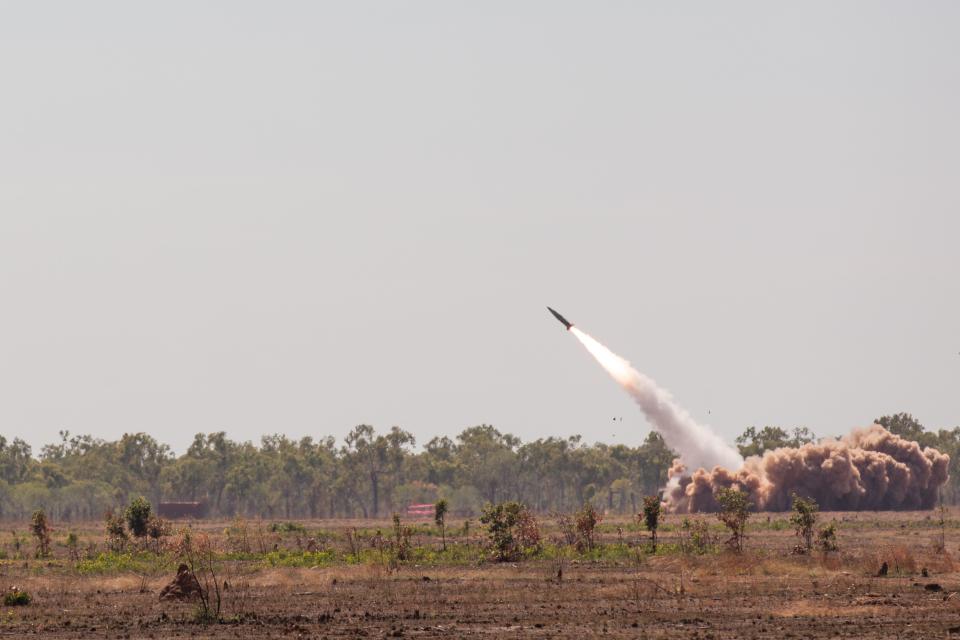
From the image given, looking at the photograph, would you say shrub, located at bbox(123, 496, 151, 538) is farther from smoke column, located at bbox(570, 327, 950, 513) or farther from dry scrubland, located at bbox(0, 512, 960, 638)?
smoke column, located at bbox(570, 327, 950, 513)

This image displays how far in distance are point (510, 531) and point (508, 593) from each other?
671 inches

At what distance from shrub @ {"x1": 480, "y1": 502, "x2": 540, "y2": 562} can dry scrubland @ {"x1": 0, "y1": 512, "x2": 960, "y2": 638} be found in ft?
2.98

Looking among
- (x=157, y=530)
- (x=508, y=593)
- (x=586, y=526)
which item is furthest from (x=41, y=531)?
(x=508, y=593)

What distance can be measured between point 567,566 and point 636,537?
79.2 feet

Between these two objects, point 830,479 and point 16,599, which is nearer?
point 16,599

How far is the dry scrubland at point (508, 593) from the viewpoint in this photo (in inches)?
1855

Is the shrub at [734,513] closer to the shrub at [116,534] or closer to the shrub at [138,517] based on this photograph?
the shrub at [138,517]

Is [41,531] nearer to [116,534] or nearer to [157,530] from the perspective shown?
[116,534]

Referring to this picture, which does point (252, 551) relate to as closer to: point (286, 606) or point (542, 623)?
point (286, 606)

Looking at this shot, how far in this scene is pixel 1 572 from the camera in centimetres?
7125

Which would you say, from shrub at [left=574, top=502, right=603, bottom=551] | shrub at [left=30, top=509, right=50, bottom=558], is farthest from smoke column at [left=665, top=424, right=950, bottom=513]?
shrub at [left=30, top=509, right=50, bottom=558]

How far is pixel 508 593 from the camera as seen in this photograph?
189 ft

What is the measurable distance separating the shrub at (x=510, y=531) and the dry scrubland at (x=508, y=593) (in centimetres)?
91

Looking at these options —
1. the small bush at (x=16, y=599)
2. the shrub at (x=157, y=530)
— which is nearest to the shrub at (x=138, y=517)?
the shrub at (x=157, y=530)
